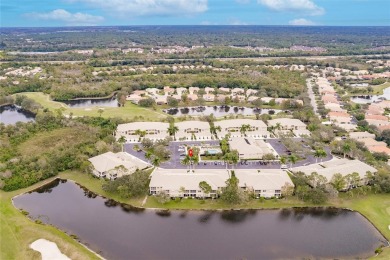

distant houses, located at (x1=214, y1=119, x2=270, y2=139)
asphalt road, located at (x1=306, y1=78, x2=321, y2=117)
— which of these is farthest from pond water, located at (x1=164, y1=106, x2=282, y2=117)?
distant houses, located at (x1=214, y1=119, x2=270, y2=139)

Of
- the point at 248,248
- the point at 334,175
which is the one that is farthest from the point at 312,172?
the point at 248,248

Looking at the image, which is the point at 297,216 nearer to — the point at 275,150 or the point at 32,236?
the point at 275,150

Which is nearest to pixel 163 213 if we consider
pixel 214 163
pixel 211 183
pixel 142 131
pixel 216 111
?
pixel 211 183

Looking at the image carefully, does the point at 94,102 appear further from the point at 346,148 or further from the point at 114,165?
the point at 346,148

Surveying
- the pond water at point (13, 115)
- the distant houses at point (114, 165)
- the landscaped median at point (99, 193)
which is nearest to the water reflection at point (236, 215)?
the landscaped median at point (99, 193)

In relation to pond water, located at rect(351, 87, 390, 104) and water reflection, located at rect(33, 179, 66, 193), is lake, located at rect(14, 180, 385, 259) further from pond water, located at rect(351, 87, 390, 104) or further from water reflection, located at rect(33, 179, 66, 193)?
pond water, located at rect(351, 87, 390, 104)
